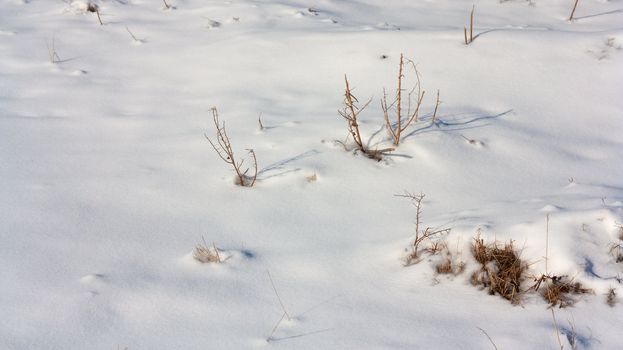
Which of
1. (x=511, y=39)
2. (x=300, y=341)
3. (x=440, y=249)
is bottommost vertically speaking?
(x=300, y=341)

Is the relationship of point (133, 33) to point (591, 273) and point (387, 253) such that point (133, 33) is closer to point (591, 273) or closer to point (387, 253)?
point (387, 253)

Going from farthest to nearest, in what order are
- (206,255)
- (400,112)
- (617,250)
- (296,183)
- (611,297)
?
(400,112) < (296,183) < (206,255) < (617,250) < (611,297)

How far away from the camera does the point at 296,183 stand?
2543 millimetres

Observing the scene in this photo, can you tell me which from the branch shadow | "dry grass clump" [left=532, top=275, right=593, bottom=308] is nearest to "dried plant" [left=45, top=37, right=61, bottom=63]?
the branch shadow

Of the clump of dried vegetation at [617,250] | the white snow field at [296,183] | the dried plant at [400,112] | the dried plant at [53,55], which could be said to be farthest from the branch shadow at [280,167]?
the dried plant at [53,55]

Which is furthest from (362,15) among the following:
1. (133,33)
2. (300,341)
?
(300,341)

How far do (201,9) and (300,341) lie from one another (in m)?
4.29

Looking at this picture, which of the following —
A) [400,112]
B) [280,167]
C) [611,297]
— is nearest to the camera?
[611,297]

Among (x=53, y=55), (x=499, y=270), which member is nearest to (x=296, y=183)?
(x=499, y=270)

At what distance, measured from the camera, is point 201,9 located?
5.05 m

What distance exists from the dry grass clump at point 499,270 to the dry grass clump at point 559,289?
7 cm

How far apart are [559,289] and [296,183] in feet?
4.34

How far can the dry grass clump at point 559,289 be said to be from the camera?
172 centimetres

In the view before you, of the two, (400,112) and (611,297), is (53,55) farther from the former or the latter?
(611,297)
